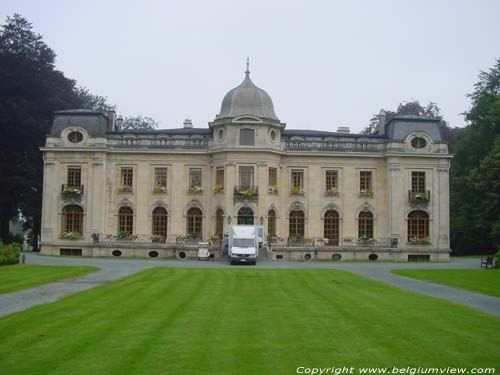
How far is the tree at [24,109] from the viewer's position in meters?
53.5

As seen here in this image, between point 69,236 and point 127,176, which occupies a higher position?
point 127,176

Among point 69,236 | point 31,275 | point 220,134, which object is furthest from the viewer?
point 220,134

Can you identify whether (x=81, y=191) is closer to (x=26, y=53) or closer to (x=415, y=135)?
(x=26, y=53)

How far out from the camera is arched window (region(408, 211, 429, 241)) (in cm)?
5138

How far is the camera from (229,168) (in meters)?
49.9

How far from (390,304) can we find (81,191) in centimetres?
3681

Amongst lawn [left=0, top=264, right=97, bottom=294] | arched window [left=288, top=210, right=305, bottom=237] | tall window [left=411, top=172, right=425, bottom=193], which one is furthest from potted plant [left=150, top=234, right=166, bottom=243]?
tall window [left=411, top=172, right=425, bottom=193]

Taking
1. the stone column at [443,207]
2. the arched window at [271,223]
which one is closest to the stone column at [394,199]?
the stone column at [443,207]

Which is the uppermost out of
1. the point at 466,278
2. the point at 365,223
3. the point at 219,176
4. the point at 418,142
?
the point at 418,142

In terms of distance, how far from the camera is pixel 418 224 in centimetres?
5147

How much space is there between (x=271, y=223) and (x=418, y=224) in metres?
11.6

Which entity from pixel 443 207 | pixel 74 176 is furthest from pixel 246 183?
pixel 443 207

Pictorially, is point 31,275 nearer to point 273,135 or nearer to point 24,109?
point 273,135

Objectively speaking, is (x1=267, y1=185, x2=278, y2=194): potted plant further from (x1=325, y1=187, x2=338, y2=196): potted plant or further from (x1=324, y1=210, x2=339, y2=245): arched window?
(x1=324, y1=210, x2=339, y2=245): arched window
